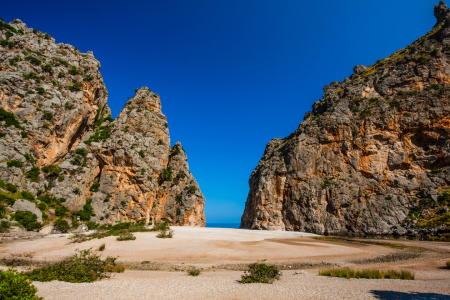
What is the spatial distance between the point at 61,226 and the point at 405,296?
34065mm

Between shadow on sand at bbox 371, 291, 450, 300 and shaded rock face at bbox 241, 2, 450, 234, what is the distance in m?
34.1

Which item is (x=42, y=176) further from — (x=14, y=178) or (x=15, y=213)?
(x=15, y=213)

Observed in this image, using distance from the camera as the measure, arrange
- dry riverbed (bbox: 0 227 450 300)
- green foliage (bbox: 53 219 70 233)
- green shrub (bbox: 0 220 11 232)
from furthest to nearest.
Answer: green foliage (bbox: 53 219 70 233)
green shrub (bbox: 0 220 11 232)
dry riverbed (bbox: 0 227 450 300)

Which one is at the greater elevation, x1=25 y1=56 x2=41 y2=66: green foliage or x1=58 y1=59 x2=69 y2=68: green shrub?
x1=58 y1=59 x2=69 y2=68: green shrub

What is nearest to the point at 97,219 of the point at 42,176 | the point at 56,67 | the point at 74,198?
the point at 74,198

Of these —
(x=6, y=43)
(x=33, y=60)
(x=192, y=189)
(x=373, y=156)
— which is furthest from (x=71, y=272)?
(x=373, y=156)

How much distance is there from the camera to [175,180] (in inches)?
2052

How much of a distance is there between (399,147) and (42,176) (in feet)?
202

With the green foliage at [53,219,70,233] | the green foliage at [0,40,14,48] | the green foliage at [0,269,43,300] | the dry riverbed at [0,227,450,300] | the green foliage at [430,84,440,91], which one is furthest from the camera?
the green foliage at [430,84,440,91]

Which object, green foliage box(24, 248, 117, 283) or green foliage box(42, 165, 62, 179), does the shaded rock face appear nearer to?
green foliage box(42, 165, 62, 179)

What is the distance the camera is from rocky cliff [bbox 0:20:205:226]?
32.0 m

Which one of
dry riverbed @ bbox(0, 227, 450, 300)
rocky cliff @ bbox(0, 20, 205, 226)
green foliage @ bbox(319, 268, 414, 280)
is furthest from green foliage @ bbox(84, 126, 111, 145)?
green foliage @ bbox(319, 268, 414, 280)

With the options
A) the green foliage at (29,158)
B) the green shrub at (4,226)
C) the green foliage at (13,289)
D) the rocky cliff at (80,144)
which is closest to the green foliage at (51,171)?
the rocky cliff at (80,144)

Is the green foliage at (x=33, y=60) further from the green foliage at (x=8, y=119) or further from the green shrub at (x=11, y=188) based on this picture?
the green shrub at (x=11, y=188)
